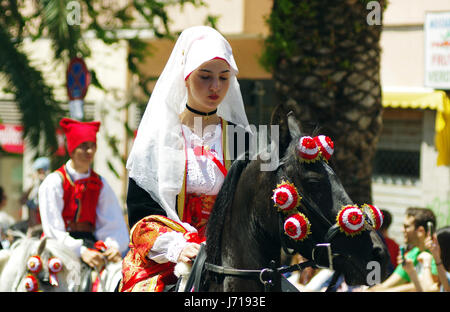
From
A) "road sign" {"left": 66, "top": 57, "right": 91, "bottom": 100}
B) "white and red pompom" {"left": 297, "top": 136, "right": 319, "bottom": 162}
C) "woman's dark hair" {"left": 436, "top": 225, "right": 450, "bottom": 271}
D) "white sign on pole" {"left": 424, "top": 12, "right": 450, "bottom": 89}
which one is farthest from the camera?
"white sign on pole" {"left": 424, "top": 12, "right": 450, "bottom": 89}

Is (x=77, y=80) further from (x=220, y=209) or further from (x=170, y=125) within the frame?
(x=220, y=209)

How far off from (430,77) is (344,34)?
17.3ft

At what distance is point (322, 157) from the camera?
2838mm

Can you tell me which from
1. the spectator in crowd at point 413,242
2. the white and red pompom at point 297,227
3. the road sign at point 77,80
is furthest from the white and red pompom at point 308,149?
the road sign at point 77,80

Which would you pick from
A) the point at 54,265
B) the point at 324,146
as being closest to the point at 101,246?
the point at 54,265

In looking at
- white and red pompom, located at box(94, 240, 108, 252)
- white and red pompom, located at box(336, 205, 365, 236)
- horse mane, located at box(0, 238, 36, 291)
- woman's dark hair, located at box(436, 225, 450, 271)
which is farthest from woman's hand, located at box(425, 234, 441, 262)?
horse mane, located at box(0, 238, 36, 291)

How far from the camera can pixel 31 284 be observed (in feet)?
17.1

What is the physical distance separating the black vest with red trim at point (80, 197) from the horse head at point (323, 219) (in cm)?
308

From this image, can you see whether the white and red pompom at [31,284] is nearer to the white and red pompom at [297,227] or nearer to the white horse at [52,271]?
the white horse at [52,271]

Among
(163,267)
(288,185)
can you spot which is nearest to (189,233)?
(163,267)

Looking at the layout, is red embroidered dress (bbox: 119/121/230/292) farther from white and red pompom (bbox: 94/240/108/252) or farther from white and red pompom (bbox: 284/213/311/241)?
white and red pompom (bbox: 94/240/108/252)

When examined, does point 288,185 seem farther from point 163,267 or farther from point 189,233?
point 163,267

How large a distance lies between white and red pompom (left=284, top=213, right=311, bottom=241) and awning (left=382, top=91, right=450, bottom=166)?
8.31 meters

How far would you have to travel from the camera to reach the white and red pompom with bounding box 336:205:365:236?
266 centimetres
